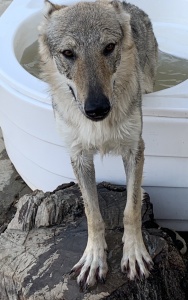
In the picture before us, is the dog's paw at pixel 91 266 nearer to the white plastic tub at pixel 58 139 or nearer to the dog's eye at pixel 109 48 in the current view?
the white plastic tub at pixel 58 139

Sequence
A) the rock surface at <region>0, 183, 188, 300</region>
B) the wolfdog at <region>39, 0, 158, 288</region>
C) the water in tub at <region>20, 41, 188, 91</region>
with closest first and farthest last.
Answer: the wolfdog at <region>39, 0, 158, 288</region> < the rock surface at <region>0, 183, 188, 300</region> < the water in tub at <region>20, 41, 188, 91</region>

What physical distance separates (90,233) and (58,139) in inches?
35.4

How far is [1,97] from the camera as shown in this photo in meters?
4.39

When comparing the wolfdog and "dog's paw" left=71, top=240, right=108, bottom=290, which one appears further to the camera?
"dog's paw" left=71, top=240, right=108, bottom=290

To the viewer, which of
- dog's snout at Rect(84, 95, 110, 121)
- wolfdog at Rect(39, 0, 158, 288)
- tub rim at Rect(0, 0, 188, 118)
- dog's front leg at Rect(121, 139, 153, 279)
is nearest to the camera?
dog's snout at Rect(84, 95, 110, 121)

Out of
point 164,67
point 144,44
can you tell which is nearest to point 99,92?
point 144,44

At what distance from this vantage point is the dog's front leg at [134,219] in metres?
3.36

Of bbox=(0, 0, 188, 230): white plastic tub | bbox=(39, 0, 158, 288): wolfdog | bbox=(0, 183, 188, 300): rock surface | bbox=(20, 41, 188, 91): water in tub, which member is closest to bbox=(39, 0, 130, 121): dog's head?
bbox=(39, 0, 158, 288): wolfdog

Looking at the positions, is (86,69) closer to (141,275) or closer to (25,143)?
(141,275)

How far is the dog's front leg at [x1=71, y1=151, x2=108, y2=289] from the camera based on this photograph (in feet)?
10.7

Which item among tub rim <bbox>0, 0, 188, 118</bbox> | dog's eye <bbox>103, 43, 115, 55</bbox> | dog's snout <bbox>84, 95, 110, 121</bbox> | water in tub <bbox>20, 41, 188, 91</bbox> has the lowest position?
water in tub <bbox>20, 41, 188, 91</bbox>

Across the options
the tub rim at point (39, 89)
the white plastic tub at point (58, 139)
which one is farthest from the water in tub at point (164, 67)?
the tub rim at point (39, 89)

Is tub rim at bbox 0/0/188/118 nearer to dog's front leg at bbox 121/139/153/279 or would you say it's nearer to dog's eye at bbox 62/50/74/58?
dog's front leg at bbox 121/139/153/279

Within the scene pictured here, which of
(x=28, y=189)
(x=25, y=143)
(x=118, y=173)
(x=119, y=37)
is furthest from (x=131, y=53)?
(x=28, y=189)
